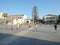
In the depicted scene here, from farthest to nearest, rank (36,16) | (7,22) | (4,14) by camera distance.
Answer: (36,16) → (4,14) → (7,22)

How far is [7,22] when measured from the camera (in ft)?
298

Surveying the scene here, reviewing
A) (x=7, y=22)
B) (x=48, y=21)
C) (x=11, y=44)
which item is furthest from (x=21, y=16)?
(x=11, y=44)

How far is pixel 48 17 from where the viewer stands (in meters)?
140

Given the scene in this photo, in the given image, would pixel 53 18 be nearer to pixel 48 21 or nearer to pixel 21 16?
pixel 48 21

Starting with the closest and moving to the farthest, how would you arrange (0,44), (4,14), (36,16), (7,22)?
(0,44)
(7,22)
(4,14)
(36,16)

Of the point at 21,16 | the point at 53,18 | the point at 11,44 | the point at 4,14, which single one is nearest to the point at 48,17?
the point at 53,18

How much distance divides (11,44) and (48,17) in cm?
12824

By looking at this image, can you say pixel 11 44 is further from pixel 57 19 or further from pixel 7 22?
pixel 57 19

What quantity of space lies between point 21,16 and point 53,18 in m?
22.3

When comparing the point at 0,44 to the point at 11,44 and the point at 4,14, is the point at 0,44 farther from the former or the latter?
the point at 4,14

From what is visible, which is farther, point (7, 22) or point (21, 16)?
point (21, 16)

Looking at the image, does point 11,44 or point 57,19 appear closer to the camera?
point 11,44

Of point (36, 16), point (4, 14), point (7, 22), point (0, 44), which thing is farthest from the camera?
point (36, 16)

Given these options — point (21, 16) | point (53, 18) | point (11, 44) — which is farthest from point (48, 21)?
point (11, 44)
